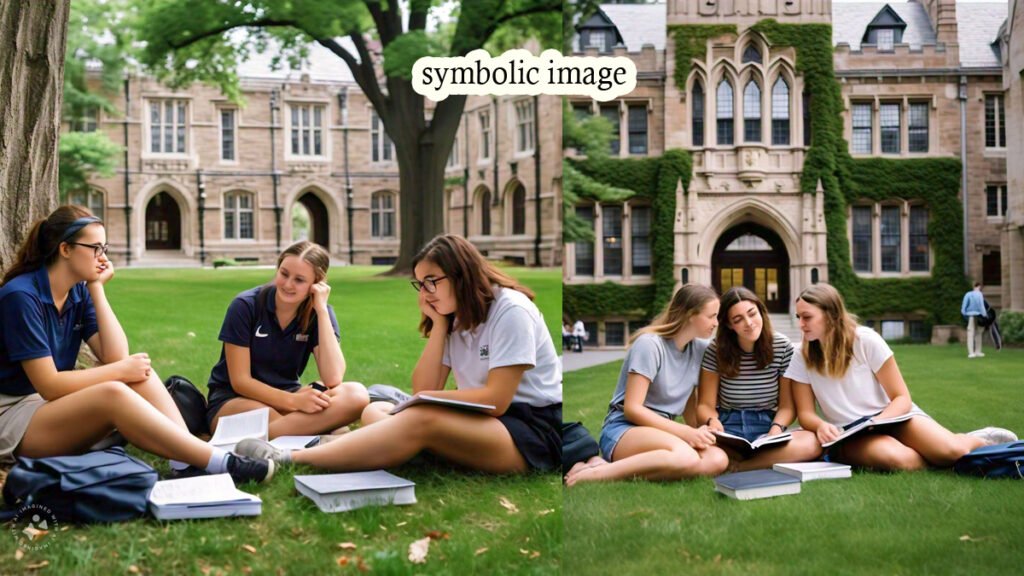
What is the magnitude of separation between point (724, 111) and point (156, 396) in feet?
8.21

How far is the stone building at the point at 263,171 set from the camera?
4949 mm

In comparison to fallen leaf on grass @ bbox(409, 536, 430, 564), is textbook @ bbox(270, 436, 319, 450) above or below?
above

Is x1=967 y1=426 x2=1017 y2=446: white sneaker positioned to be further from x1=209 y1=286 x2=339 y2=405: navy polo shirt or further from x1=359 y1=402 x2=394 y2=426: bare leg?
x1=209 y1=286 x2=339 y2=405: navy polo shirt

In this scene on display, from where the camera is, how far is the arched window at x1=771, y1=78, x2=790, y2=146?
12.1 feet

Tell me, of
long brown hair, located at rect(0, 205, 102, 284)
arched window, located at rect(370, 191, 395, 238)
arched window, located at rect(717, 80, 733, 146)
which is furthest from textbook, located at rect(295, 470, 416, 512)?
arched window, located at rect(370, 191, 395, 238)

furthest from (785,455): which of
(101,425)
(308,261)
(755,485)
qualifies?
(101,425)

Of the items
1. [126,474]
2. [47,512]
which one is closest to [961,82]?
[126,474]

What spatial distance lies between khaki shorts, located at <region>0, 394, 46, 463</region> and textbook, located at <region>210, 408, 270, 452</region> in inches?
23.2

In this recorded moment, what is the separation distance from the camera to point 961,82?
11.9 ft

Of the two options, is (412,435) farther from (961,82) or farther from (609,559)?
(961,82)

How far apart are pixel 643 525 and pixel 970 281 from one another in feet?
6.28

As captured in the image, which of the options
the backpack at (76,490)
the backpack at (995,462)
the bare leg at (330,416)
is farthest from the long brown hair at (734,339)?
the backpack at (76,490)

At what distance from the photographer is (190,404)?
3.45 metres
